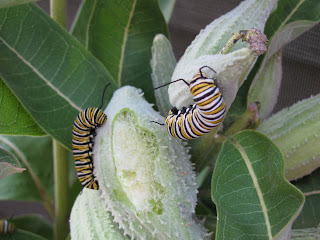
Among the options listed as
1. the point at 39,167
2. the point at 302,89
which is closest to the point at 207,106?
the point at 39,167

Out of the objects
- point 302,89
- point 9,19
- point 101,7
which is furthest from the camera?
point 302,89

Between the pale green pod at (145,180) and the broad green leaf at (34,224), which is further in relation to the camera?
the broad green leaf at (34,224)

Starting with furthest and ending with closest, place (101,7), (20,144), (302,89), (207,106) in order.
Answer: (302,89) → (20,144) → (101,7) → (207,106)

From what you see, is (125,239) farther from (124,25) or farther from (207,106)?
(124,25)

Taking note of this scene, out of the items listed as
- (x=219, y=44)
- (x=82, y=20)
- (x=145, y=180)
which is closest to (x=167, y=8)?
(x=82, y=20)

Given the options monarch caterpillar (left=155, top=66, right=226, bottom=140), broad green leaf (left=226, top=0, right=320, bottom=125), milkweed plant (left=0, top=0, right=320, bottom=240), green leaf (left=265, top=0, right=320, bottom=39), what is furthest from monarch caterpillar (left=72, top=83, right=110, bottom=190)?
green leaf (left=265, top=0, right=320, bottom=39)

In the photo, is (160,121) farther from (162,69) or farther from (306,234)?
(306,234)

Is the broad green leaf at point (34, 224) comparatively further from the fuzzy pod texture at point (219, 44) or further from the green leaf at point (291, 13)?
the green leaf at point (291, 13)

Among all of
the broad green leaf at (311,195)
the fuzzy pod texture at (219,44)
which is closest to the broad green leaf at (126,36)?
the fuzzy pod texture at (219,44)
